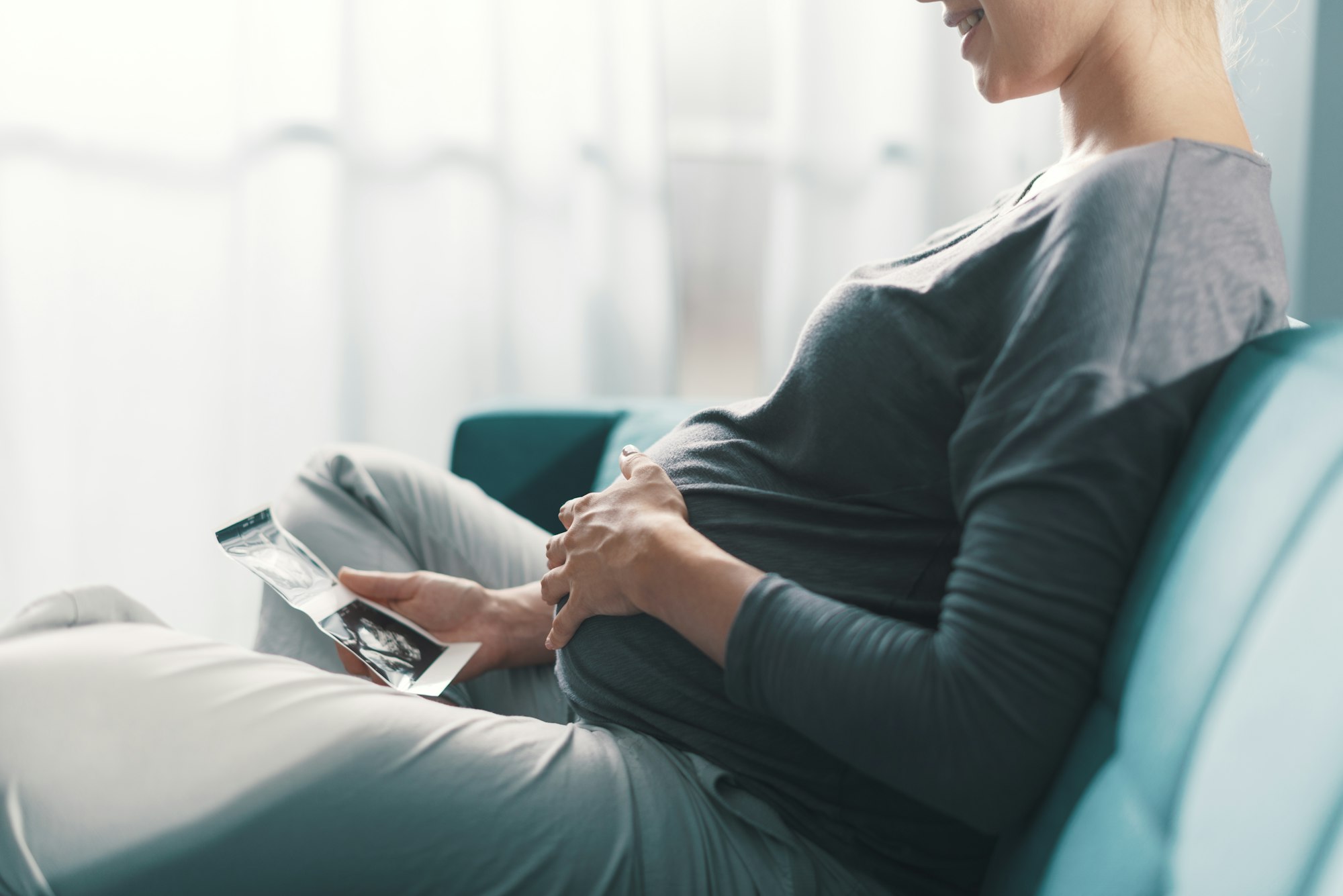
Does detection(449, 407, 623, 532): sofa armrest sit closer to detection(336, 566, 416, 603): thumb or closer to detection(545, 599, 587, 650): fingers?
detection(336, 566, 416, 603): thumb

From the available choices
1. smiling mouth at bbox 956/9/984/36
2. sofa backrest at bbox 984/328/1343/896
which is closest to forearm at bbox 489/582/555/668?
sofa backrest at bbox 984/328/1343/896

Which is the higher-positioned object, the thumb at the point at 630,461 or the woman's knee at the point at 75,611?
the thumb at the point at 630,461

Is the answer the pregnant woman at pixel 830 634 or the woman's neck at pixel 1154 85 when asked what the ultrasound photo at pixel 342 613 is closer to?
the pregnant woman at pixel 830 634

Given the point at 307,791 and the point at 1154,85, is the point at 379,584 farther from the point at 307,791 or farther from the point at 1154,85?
the point at 1154,85

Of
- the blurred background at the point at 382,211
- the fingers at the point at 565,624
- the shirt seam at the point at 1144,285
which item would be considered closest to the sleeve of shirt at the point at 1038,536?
the shirt seam at the point at 1144,285

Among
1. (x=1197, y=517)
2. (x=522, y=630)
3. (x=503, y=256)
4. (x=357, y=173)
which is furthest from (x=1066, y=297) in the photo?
(x=357, y=173)

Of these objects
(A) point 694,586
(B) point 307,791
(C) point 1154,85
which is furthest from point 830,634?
(C) point 1154,85

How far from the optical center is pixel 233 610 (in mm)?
2049

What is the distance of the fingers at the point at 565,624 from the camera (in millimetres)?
794

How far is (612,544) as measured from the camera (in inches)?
29.5

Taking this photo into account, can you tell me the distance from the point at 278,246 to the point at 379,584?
1.16m

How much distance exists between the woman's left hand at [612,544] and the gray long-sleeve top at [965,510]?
0.12 ft

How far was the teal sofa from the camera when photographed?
0.41 m

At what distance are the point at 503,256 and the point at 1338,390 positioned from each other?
5.41 ft
